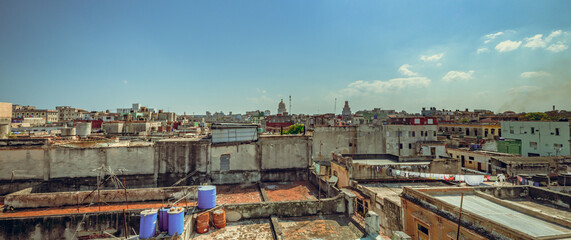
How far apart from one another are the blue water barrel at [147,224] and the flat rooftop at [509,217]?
1380 cm

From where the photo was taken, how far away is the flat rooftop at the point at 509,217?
9748 mm

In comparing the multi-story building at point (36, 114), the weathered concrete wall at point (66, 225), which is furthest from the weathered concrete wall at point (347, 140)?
the multi-story building at point (36, 114)

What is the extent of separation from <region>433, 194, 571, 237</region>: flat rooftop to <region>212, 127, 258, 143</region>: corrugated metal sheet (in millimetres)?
14981

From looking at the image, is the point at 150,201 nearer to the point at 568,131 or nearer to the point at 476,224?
the point at 476,224

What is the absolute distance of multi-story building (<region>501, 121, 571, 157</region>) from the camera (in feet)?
119

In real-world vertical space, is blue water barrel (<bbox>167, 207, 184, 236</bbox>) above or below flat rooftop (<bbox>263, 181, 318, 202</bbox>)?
above

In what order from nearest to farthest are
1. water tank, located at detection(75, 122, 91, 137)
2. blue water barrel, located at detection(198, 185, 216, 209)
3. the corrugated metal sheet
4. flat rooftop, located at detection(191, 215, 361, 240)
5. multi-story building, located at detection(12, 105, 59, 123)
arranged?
flat rooftop, located at detection(191, 215, 361, 240)
blue water barrel, located at detection(198, 185, 216, 209)
the corrugated metal sheet
water tank, located at detection(75, 122, 91, 137)
multi-story building, located at detection(12, 105, 59, 123)

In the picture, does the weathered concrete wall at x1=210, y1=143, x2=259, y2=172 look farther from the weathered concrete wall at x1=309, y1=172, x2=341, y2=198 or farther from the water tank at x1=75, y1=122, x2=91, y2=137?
the water tank at x1=75, y1=122, x2=91, y2=137

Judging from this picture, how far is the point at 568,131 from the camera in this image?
3578 cm

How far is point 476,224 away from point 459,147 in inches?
1546

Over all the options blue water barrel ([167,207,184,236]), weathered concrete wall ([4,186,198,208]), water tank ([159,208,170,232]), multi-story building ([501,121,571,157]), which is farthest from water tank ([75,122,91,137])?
multi-story building ([501,121,571,157])

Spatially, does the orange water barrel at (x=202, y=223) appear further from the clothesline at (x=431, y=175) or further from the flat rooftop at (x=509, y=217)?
the clothesline at (x=431, y=175)

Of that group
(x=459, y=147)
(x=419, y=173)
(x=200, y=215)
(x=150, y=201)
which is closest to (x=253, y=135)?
(x=150, y=201)

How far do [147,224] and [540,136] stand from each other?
2144 inches
